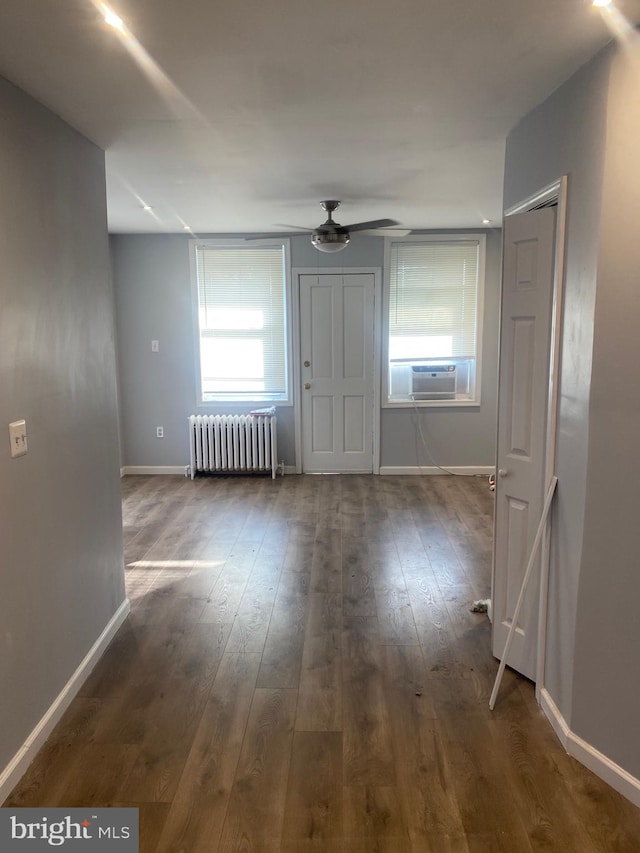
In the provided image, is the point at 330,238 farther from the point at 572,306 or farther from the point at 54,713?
the point at 54,713

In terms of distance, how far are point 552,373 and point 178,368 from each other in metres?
4.59

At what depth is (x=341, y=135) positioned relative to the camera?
2.78m

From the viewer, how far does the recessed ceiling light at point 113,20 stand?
169 centimetres

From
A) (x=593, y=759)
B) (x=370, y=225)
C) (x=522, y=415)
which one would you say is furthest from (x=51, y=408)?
(x=370, y=225)

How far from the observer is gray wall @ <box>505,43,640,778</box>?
1.87 m

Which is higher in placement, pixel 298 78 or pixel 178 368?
pixel 298 78

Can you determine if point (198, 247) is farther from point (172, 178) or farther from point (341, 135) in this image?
point (341, 135)

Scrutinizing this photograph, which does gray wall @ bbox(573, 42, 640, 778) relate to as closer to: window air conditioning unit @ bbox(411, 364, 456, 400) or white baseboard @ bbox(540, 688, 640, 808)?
white baseboard @ bbox(540, 688, 640, 808)

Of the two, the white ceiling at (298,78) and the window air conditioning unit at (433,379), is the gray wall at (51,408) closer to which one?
the white ceiling at (298,78)

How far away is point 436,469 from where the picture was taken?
628 centimetres

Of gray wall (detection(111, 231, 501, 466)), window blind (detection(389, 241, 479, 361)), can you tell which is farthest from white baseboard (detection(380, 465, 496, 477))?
window blind (detection(389, 241, 479, 361))

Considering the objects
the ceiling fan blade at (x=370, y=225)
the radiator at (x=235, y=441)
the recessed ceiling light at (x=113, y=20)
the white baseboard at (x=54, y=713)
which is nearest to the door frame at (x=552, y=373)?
the recessed ceiling light at (x=113, y=20)

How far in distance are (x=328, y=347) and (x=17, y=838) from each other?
491 cm

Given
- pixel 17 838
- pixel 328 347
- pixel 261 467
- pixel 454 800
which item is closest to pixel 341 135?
pixel 454 800
